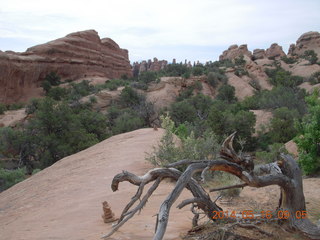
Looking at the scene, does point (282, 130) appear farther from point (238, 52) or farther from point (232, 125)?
point (238, 52)

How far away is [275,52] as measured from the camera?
64.6 m

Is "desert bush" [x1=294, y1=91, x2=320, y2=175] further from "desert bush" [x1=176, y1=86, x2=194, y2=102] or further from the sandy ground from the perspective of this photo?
"desert bush" [x1=176, y1=86, x2=194, y2=102]

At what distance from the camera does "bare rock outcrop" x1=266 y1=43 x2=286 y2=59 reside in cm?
6432

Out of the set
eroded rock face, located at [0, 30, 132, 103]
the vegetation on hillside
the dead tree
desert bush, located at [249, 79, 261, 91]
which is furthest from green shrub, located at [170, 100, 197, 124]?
eroded rock face, located at [0, 30, 132, 103]

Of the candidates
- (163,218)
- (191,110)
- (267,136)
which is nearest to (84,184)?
(163,218)

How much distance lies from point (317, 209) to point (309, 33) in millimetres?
67787

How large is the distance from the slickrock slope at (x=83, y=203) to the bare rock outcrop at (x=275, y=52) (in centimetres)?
6070

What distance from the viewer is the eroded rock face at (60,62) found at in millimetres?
36250

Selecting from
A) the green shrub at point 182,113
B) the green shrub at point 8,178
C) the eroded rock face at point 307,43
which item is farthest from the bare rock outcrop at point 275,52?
the green shrub at point 8,178

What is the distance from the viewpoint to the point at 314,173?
9102 millimetres

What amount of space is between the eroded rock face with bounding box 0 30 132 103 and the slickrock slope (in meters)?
30.0

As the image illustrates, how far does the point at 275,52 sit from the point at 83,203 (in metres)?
66.7

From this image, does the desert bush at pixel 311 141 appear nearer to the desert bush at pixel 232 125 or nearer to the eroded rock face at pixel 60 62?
the desert bush at pixel 232 125

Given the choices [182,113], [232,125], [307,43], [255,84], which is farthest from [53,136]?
[307,43]
